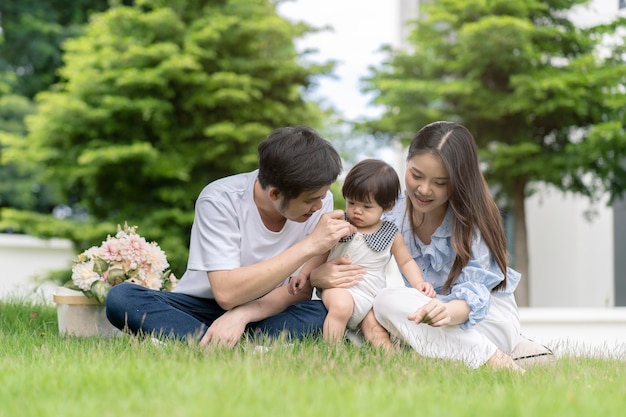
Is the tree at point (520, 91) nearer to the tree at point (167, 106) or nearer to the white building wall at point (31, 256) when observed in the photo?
the tree at point (167, 106)

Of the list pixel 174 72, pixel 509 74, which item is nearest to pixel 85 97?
pixel 174 72

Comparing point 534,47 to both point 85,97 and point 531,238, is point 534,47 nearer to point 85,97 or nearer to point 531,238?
point 531,238

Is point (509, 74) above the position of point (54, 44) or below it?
below

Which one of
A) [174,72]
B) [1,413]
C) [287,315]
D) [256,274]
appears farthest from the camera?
[174,72]

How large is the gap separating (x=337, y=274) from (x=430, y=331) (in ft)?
1.47

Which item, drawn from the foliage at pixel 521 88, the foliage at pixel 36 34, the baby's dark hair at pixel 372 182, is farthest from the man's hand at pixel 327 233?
the foliage at pixel 36 34

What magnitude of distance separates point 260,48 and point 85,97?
2.48 metres

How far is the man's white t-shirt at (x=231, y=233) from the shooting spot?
129 inches

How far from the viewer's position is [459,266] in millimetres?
3396

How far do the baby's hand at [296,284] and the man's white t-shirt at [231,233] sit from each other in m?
0.13

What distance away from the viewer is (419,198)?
10.8 ft

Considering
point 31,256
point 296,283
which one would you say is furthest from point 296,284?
point 31,256

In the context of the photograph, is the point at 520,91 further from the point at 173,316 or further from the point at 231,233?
the point at 173,316

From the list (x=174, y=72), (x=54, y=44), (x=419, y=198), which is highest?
(x=54, y=44)
